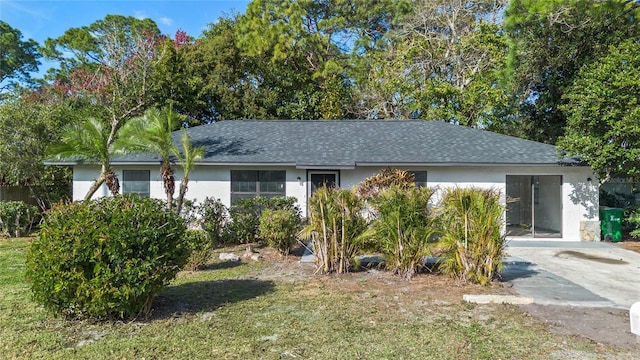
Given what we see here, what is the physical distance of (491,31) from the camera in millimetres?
19328

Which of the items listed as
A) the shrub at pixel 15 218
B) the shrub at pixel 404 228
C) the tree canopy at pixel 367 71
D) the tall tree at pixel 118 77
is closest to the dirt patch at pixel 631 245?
the tree canopy at pixel 367 71

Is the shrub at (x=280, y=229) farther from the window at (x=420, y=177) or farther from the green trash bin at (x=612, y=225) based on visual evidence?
the green trash bin at (x=612, y=225)

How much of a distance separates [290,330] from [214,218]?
24.7 ft

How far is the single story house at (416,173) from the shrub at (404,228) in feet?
14.9

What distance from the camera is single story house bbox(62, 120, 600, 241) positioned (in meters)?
11.9

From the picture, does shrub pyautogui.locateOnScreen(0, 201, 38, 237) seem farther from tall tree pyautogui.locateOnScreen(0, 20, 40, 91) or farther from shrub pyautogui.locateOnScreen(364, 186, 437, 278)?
tall tree pyautogui.locateOnScreen(0, 20, 40, 91)

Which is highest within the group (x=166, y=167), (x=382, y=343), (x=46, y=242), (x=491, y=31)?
(x=491, y=31)

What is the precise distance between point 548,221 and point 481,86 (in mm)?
8944

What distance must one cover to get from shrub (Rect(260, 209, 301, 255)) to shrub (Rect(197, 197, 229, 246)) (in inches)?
107

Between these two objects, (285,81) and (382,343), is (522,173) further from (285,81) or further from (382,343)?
(285,81)

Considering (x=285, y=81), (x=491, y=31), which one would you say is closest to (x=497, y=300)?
(x=491, y=31)

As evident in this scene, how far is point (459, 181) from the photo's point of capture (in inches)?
480

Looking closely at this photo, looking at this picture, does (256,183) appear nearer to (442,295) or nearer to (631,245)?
(442,295)

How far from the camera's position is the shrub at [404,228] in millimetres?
7066
